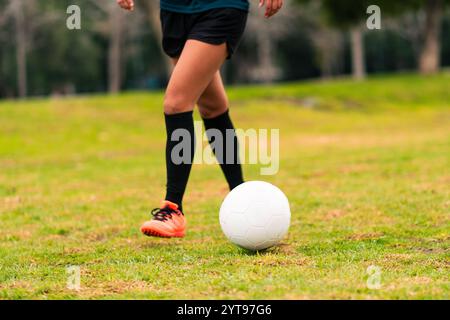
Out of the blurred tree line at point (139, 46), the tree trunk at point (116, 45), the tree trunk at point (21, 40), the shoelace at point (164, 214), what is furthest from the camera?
the tree trunk at point (116, 45)

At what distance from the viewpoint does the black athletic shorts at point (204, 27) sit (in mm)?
4613

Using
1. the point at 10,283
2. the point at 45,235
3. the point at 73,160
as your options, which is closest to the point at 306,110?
the point at 73,160

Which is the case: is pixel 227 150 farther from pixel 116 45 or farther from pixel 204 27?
pixel 116 45

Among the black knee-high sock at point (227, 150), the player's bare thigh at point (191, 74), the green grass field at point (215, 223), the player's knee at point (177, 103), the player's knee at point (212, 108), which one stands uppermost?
the player's bare thigh at point (191, 74)

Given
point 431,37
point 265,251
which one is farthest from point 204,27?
point 431,37

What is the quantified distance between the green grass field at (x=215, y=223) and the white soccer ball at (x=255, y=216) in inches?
4.0

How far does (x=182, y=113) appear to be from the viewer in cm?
472

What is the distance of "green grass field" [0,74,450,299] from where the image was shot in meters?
3.42

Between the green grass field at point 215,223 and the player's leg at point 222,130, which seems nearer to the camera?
the green grass field at point 215,223

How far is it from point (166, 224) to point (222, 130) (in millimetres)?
981

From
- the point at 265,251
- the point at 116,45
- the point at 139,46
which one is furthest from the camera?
the point at 139,46

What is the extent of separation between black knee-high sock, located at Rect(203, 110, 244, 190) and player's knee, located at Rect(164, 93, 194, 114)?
480 mm

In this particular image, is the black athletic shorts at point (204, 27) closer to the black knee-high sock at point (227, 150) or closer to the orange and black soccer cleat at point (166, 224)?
the black knee-high sock at point (227, 150)

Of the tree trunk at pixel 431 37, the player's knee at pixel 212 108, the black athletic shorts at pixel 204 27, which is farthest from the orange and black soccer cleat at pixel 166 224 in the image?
the tree trunk at pixel 431 37
